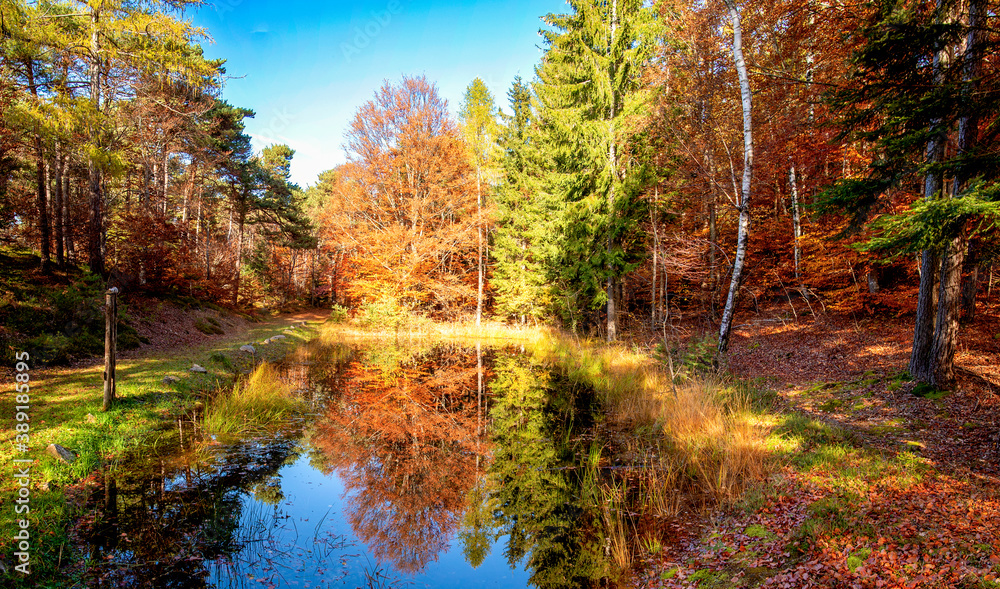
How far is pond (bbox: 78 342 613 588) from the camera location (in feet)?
12.8

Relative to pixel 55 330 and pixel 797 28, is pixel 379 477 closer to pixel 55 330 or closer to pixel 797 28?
pixel 55 330

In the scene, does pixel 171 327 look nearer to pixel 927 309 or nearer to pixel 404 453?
pixel 404 453

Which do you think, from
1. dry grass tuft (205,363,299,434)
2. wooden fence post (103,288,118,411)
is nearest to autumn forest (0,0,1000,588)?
dry grass tuft (205,363,299,434)

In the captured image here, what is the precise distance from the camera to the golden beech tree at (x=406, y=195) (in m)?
20.2

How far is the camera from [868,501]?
12.4 feet

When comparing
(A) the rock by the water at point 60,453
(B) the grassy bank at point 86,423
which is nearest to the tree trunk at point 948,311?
(B) the grassy bank at point 86,423

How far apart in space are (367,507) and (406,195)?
18558 millimetres

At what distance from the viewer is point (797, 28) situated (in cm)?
963

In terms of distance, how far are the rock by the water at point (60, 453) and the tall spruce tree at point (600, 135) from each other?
40.1 ft

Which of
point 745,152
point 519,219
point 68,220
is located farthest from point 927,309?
point 68,220

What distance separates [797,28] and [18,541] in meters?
15.4

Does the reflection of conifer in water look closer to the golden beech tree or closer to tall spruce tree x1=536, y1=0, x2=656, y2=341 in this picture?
tall spruce tree x1=536, y1=0, x2=656, y2=341

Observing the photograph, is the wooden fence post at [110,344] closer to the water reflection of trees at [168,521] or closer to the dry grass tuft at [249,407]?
the dry grass tuft at [249,407]

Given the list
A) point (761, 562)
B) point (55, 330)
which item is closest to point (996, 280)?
point (761, 562)
